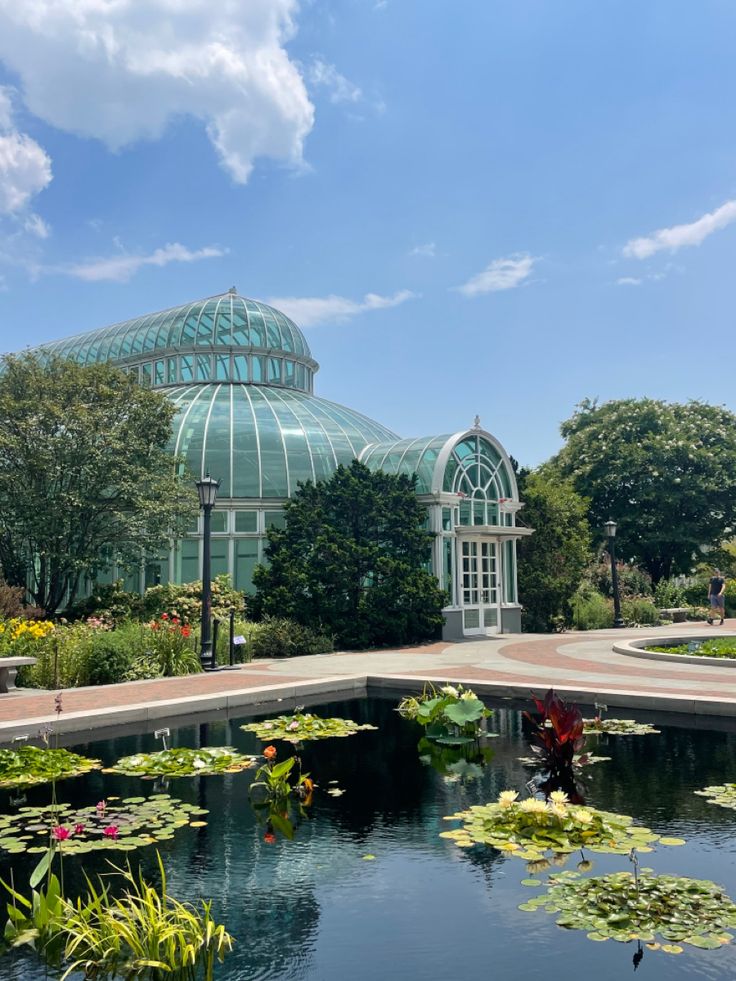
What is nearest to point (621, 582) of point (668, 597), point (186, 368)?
point (668, 597)

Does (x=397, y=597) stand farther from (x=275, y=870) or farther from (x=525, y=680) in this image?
(x=275, y=870)

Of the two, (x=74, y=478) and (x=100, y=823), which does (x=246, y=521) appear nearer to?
(x=74, y=478)

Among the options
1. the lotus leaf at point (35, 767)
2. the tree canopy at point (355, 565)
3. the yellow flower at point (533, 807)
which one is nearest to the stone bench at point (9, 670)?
the lotus leaf at point (35, 767)

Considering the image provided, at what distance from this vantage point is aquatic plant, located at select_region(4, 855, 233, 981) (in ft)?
14.8

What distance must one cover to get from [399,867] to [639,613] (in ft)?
86.7

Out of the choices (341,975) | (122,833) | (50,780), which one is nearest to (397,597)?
(50,780)

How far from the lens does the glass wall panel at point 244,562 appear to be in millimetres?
25750

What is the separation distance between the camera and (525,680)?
14.2 metres

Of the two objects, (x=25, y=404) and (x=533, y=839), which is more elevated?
(x=25, y=404)

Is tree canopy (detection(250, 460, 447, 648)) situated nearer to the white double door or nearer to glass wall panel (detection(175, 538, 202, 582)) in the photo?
the white double door

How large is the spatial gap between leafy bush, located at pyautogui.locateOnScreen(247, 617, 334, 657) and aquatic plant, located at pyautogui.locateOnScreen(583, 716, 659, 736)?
1043 centimetres

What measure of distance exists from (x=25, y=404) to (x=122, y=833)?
1675 cm

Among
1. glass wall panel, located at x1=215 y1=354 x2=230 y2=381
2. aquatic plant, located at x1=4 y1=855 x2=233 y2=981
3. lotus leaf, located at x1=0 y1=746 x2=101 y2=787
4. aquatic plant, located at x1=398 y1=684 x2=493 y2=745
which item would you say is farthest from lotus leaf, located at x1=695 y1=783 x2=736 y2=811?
glass wall panel, located at x1=215 y1=354 x2=230 y2=381

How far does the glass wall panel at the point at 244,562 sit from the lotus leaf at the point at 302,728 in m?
14.3
